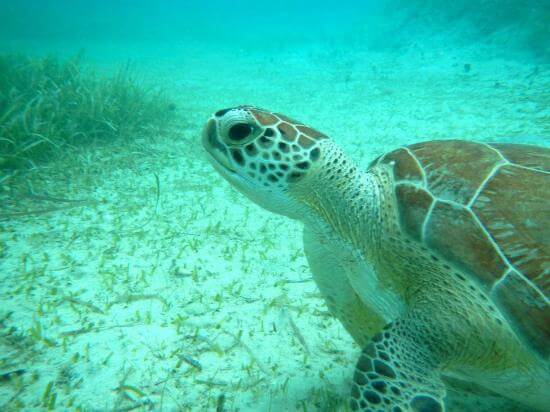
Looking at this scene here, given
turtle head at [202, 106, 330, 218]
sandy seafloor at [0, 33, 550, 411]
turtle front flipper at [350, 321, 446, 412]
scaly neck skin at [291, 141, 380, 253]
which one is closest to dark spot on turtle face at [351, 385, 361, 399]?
turtle front flipper at [350, 321, 446, 412]

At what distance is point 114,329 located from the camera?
6.83 feet

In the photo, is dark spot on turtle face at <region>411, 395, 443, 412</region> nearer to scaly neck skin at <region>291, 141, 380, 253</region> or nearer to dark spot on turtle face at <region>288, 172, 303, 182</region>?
scaly neck skin at <region>291, 141, 380, 253</region>

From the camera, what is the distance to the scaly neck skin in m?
1.68

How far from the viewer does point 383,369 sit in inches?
50.1

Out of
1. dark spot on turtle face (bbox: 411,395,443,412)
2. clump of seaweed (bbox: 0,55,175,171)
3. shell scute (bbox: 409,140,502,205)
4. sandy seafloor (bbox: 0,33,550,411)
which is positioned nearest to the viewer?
dark spot on turtle face (bbox: 411,395,443,412)

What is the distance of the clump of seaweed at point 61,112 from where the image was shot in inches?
163

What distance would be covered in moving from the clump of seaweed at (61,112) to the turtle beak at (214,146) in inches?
137

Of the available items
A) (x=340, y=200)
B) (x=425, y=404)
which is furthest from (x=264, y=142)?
(x=425, y=404)

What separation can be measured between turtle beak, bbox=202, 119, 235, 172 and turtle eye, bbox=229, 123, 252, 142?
0.24ft

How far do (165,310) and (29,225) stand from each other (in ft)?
6.25

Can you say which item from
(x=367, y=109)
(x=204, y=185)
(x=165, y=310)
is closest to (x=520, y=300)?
(x=165, y=310)

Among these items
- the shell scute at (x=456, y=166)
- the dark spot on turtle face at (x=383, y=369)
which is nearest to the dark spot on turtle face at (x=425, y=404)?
the dark spot on turtle face at (x=383, y=369)

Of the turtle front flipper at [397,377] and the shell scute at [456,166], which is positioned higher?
the shell scute at [456,166]

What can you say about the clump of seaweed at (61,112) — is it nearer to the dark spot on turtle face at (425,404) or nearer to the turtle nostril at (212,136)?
the turtle nostril at (212,136)
